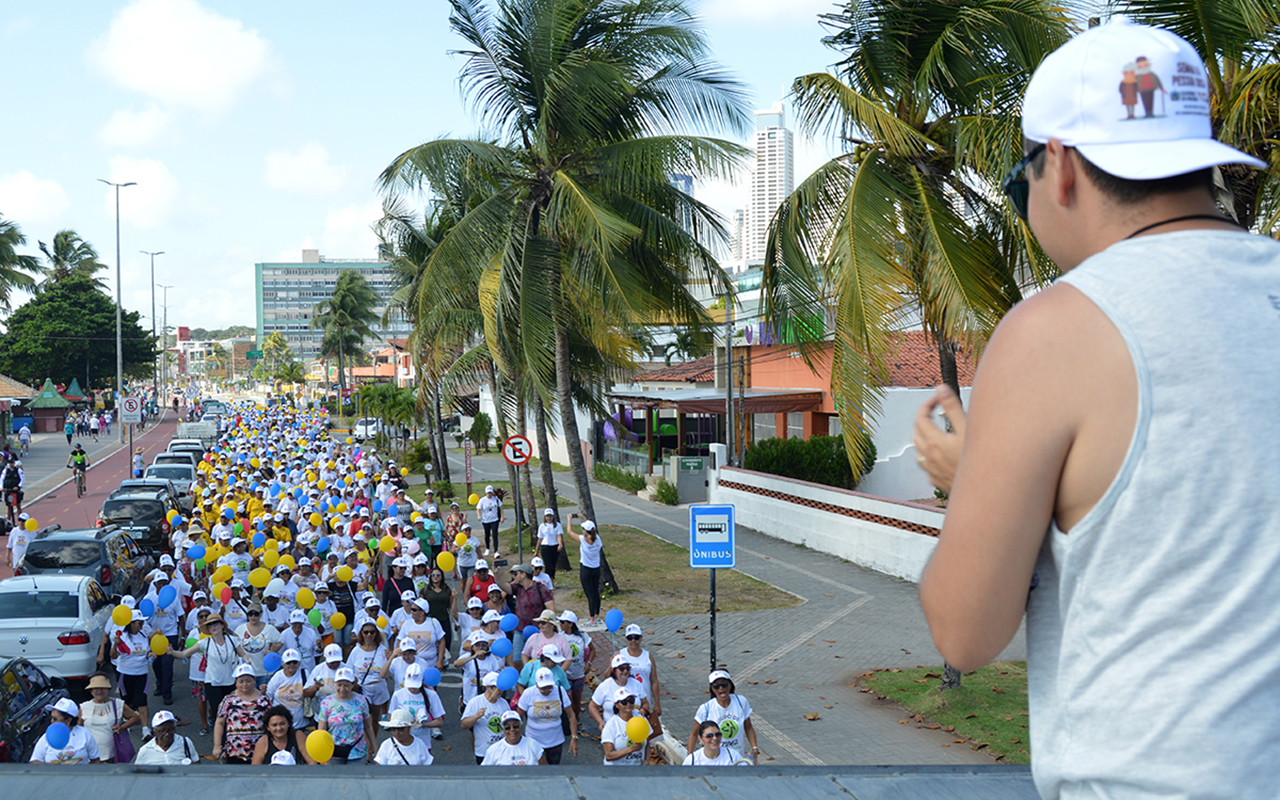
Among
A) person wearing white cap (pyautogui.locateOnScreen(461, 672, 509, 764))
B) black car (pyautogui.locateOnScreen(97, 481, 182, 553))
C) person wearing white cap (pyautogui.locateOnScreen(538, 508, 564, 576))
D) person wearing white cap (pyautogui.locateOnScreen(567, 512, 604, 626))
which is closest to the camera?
person wearing white cap (pyautogui.locateOnScreen(461, 672, 509, 764))

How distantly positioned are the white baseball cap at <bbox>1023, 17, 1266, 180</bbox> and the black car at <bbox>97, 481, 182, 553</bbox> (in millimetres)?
21915

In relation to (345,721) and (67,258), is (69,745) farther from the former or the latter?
(67,258)

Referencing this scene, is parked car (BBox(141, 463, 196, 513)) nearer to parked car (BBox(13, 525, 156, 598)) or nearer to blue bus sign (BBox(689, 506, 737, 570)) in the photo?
parked car (BBox(13, 525, 156, 598))

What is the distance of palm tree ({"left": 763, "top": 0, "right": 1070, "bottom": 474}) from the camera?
9898mm

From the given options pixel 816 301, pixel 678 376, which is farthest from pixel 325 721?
pixel 678 376

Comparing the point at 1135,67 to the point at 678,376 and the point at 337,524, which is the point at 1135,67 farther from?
the point at 678,376

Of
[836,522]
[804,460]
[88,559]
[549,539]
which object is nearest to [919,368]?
[804,460]

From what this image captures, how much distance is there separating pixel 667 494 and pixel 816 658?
1790 cm

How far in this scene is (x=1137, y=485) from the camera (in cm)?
100

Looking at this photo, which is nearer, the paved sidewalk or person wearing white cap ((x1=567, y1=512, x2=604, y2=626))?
the paved sidewalk

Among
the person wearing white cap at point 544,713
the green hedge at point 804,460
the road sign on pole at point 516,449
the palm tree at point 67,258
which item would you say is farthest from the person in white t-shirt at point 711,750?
the palm tree at point 67,258

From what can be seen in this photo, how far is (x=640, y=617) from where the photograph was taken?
16.6 m

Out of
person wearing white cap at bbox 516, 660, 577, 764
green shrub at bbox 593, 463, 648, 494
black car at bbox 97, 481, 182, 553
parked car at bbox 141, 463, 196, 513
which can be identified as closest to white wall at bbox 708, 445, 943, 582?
green shrub at bbox 593, 463, 648, 494

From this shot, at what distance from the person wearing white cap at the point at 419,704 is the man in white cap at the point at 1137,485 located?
8.00m
